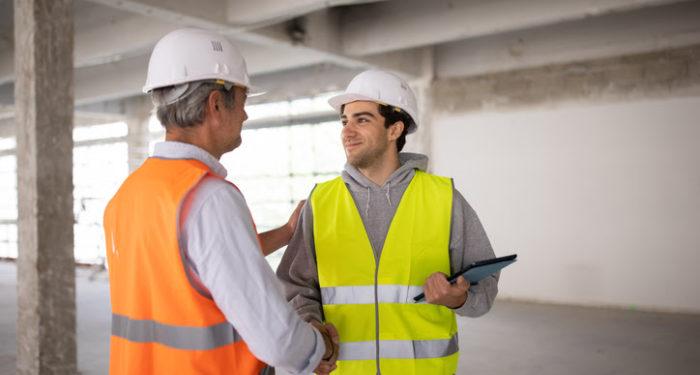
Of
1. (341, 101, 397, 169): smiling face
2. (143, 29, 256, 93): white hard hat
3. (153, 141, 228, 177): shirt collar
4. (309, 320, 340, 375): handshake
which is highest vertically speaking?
(143, 29, 256, 93): white hard hat

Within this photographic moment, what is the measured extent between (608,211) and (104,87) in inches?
391

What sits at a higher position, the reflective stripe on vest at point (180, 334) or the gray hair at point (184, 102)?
the gray hair at point (184, 102)

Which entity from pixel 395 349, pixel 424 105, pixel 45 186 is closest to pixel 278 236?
pixel 395 349

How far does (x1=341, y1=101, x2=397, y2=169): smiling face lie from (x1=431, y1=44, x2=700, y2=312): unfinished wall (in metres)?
6.73

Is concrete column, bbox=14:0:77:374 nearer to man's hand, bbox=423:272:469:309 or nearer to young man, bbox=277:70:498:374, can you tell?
young man, bbox=277:70:498:374

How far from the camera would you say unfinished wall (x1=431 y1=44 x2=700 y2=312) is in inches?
310

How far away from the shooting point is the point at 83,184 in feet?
53.9

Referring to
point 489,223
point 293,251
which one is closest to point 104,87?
point 489,223

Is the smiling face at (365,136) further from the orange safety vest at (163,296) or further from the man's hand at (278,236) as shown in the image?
the orange safety vest at (163,296)

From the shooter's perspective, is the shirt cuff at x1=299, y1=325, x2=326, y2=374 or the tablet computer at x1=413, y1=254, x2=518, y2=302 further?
the tablet computer at x1=413, y1=254, x2=518, y2=302

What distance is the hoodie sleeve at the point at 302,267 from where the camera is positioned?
2402 mm

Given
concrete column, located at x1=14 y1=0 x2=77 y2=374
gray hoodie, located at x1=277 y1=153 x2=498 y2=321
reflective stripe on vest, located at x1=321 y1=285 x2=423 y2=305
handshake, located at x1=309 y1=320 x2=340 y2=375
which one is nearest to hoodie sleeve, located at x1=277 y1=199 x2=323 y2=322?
gray hoodie, located at x1=277 y1=153 x2=498 y2=321

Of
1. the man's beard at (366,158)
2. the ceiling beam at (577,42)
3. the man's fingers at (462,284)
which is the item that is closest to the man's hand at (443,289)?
the man's fingers at (462,284)

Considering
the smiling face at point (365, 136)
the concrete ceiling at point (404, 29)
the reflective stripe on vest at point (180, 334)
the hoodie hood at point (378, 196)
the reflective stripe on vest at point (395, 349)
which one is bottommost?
the reflective stripe on vest at point (395, 349)
